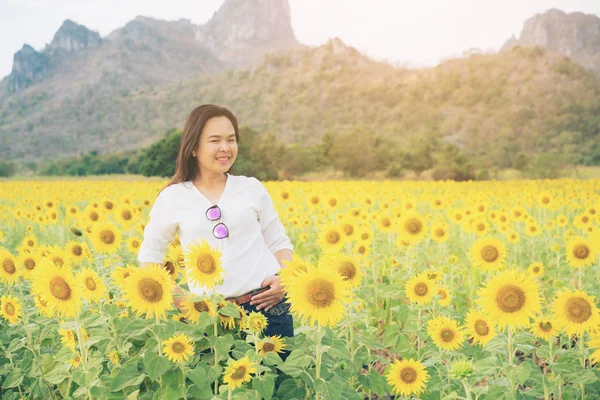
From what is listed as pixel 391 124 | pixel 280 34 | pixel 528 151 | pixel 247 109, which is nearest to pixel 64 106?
pixel 247 109

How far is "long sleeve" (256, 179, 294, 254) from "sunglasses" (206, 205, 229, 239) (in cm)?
32

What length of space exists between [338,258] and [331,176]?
110 feet

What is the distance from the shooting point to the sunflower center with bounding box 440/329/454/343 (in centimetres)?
285

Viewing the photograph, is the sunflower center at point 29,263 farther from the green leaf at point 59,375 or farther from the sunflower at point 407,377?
the sunflower at point 407,377

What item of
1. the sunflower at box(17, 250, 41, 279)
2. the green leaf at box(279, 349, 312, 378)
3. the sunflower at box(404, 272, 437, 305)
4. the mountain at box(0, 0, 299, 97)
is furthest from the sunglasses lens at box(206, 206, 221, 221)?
the mountain at box(0, 0, 299, 97)

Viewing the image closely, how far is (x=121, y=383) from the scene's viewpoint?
2094mm

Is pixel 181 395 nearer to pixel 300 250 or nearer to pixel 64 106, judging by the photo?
pixel 300 250

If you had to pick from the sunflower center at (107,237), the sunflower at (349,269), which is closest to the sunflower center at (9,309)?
the sunflower center at (107,237)

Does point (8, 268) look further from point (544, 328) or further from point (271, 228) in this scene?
point (544, 328)

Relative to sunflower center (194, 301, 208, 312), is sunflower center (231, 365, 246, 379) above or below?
below

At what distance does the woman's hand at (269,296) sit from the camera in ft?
8.26

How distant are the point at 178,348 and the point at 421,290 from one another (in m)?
1.76

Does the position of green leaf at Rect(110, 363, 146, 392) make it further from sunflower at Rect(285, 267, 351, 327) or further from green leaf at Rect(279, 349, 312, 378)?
sunflower at Rect(285, 267, 351, 327)

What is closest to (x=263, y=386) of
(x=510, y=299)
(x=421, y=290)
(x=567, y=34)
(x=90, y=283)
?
(x=90, y=283)
